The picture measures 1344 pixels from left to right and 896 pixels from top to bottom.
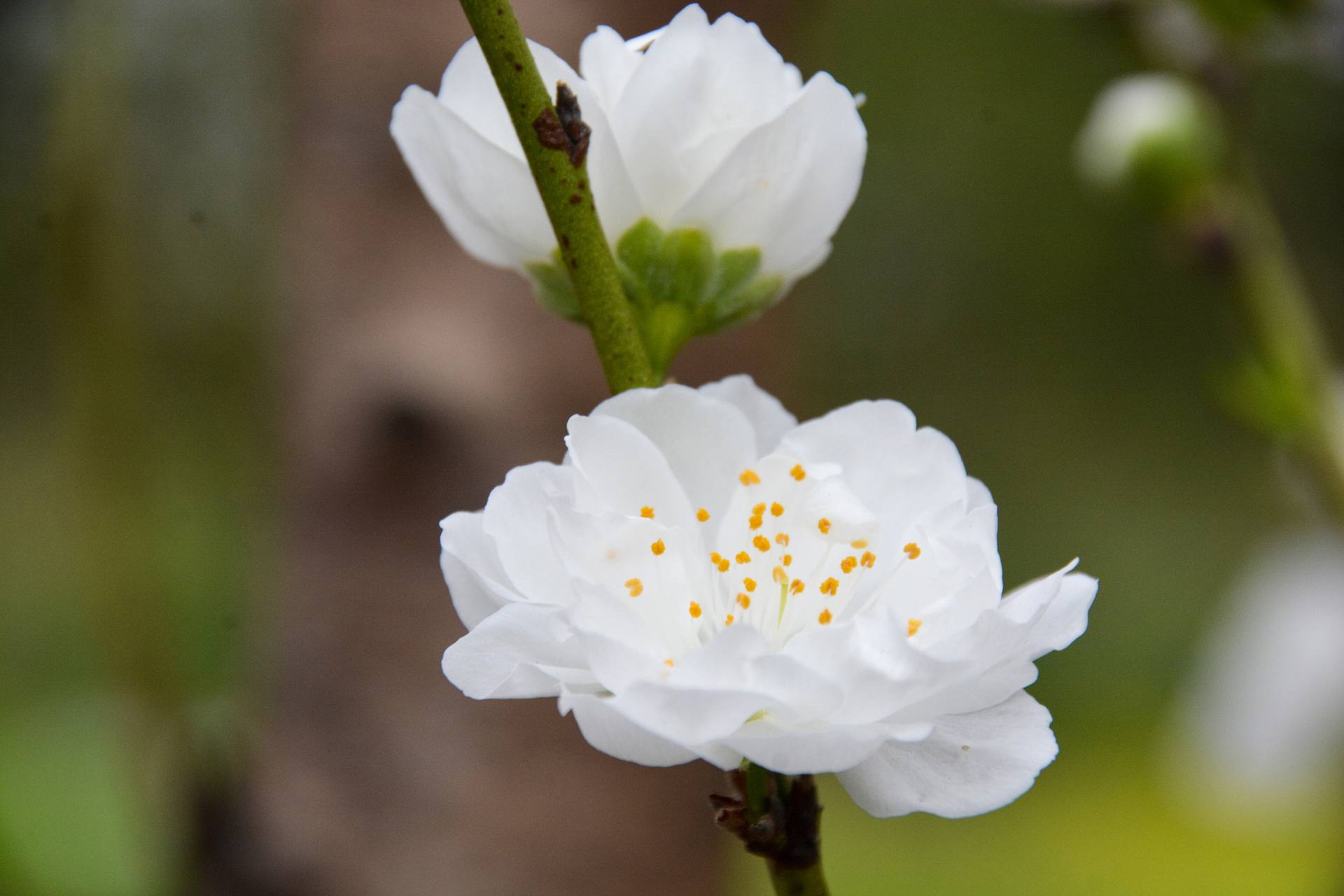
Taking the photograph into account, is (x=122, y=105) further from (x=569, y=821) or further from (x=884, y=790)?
(x=884, y=790)

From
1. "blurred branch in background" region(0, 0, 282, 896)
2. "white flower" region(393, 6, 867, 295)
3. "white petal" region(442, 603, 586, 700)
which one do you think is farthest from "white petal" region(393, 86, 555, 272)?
"blurred branch in background" region(0, 0, 282, 896)

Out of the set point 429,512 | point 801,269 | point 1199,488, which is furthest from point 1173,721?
point 801,269

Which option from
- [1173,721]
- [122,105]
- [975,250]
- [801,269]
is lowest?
[801,269]

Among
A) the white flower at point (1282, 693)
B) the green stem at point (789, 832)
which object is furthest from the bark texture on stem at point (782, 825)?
the white flower at point (1282, 693)

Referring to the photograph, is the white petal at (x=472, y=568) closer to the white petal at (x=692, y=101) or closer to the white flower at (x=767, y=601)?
the white flower at (x=767, y=601)

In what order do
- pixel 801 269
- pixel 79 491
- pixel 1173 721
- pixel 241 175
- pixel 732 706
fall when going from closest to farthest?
pixel 732 706, pixel 801 269, pixel 79 491, pixel 241 175, pixel 1173 721

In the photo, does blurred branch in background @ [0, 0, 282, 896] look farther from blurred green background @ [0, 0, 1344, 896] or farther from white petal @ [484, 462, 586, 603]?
white petal @ [484, 462, 586, 603]

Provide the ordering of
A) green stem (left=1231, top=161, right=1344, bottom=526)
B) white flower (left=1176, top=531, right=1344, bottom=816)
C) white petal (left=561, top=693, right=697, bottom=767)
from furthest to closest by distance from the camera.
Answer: white flower (left=1176, top=531, right=1344, bottom=816) → green stem (left=1231, top=161, right=1344, bottom=526) → white petal (left=561, top=693, right=697, bottom=767)
